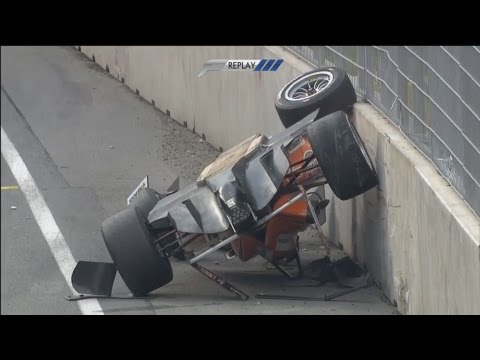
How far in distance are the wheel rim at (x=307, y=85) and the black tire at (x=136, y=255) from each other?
7.30ft

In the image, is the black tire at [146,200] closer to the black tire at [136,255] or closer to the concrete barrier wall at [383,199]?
the black tire at [136,255]

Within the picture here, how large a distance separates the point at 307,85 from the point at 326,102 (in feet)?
2.29

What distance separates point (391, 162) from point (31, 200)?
5.22 metres

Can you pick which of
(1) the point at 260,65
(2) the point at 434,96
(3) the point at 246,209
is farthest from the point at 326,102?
(1) the point at 260,65

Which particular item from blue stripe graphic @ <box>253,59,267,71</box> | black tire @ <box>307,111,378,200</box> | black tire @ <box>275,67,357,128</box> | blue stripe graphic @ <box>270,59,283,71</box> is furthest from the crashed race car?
blue stripe graphic @ <box>253,59,267,71</box>

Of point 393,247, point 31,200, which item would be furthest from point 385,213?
point 31,200

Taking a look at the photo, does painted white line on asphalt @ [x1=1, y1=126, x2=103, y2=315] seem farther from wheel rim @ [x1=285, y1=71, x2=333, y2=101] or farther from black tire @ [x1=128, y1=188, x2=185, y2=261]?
wheel rim @ [x1=285, y1=71, x2=333, y2=101]

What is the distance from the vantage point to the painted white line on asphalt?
34.9 feet

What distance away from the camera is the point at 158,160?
1555 cm

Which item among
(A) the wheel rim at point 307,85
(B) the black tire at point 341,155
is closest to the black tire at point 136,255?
(B) the black tire at point 341,155

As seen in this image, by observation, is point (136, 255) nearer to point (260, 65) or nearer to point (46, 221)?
point (46, 221)

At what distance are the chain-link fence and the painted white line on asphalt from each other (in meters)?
3.22

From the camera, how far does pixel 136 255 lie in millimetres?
10445

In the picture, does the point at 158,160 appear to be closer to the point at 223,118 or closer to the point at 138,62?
the point at 223,118
